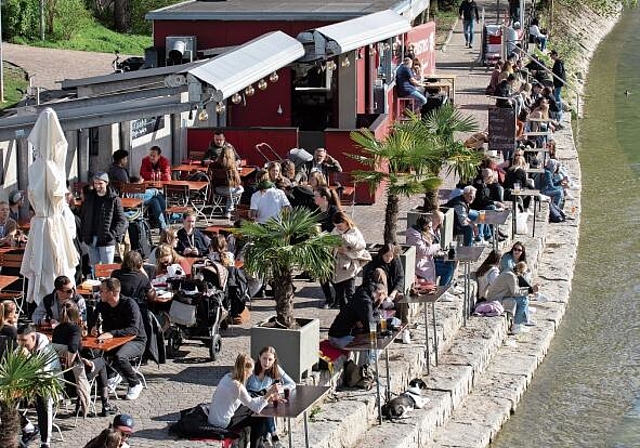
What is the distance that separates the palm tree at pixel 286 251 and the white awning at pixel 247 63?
191 inches

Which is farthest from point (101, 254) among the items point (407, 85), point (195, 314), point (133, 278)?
point (407, 85)

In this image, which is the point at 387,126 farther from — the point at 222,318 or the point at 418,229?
the point at 222,318

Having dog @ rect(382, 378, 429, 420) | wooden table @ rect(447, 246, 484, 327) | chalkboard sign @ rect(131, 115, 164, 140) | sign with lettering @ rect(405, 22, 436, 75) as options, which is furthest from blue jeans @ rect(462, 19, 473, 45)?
dog @ rect(382, 378, 429, 420)

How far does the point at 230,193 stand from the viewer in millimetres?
22078

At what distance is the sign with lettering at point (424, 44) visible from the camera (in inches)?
1371

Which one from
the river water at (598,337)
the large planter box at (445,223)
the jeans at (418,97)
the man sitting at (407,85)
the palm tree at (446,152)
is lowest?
the river water at (598,337)

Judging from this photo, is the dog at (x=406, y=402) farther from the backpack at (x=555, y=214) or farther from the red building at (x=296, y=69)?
the backpack at (x=555, y=214)

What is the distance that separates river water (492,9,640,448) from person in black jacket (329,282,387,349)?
2501mm

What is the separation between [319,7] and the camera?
27.9m

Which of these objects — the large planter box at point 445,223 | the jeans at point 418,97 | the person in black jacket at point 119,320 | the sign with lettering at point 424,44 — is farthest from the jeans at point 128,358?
the sign with lettering at point 424,44

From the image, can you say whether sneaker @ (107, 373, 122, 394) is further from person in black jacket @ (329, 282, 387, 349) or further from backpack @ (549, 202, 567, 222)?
backpack @ (549, 202, 567, 222)

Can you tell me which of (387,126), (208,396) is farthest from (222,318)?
(387,126)

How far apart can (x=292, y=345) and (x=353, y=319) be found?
1.22 metres

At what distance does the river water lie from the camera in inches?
688
